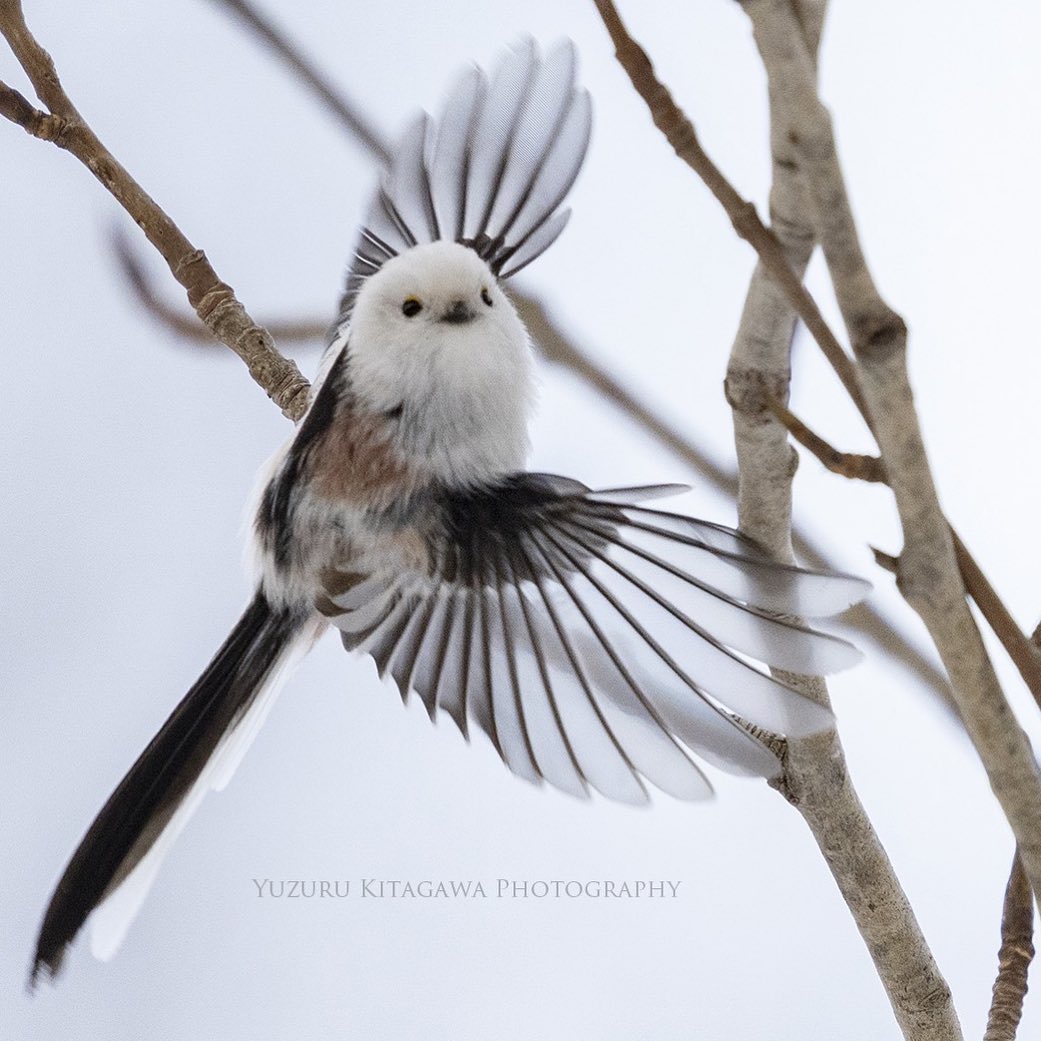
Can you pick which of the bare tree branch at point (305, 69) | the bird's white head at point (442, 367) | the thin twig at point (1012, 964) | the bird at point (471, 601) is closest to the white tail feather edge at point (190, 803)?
the bird at point (471, 601)

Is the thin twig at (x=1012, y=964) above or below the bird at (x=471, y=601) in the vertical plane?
below

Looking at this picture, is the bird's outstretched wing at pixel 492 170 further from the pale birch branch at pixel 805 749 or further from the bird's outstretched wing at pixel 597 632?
the pale birch branch at pixel 805 749

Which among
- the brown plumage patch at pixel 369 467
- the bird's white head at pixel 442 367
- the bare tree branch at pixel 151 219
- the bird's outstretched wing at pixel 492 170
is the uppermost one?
the bird's outstretched wing at pixel 492 170

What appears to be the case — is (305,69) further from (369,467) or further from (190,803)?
(190,803)

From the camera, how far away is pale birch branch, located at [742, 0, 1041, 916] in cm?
29

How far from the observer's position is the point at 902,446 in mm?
325

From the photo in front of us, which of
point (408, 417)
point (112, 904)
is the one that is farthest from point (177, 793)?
point (408, 417)

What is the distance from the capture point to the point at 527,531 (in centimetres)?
58

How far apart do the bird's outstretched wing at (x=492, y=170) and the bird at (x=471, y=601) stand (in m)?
0.03

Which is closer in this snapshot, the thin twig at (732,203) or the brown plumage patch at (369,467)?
the thin twig at (732,203)

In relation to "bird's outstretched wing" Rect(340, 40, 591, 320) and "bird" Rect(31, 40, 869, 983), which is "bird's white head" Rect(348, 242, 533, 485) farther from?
"bird's outstretched wing" Rect(340, 40, 591, 320)

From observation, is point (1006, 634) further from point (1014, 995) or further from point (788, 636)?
point (1014, 995)

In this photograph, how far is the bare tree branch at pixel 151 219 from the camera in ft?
2.08

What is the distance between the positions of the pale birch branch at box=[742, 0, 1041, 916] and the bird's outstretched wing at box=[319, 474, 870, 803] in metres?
0.09
